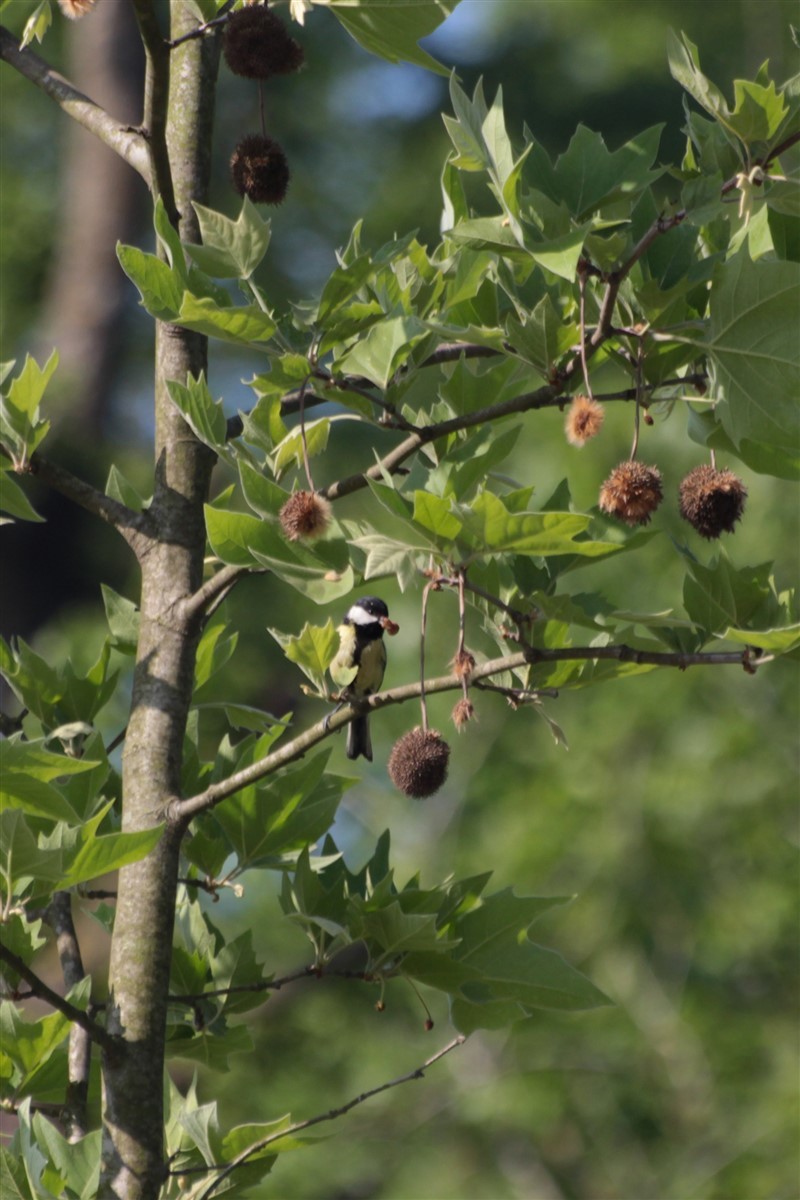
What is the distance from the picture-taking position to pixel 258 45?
1.50 metres

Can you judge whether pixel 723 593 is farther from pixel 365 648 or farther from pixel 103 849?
pixel 365 648

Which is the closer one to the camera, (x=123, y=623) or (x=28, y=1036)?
(x=28, y=1036)

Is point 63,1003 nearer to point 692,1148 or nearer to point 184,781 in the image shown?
point 184,781

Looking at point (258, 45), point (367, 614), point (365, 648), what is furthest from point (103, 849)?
point (367, 614)

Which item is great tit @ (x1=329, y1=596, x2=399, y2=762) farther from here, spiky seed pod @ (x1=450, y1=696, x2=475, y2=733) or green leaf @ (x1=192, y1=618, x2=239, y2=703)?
spiky seed pod @ (x1=450, y1=696, x2=475, y2=733)

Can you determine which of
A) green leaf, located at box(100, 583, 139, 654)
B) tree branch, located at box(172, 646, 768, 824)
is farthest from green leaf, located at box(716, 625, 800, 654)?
green leaf, located at box(100, 583, 139, 654)

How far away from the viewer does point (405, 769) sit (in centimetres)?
130

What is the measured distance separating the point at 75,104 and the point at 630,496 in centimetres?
83

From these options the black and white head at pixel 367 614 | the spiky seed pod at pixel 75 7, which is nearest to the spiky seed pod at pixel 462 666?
the spiky seed pod at pixel 75 7

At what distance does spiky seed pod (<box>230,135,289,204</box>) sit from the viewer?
1.50 meters

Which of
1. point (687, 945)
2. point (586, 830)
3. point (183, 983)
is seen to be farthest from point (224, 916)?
point (183, 983)

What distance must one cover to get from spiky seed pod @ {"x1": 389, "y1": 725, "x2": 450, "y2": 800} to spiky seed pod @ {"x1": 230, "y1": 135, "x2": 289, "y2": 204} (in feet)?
1.85

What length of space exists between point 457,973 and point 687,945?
17.5 feet

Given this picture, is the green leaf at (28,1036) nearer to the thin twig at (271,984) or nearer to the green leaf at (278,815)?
the thin twig at (271,984)
